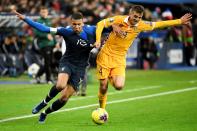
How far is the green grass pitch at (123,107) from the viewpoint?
13742 millimetres

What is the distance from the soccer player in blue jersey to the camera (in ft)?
46.0

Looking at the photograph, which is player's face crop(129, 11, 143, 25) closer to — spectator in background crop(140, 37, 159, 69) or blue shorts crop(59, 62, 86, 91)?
blue shorts crop(59, 62, 86, 91)

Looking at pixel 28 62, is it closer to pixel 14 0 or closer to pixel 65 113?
pixel 14 0

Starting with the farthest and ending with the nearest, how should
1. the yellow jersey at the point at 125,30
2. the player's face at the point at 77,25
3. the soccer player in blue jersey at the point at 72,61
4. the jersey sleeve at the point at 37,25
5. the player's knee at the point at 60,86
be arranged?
the yellow jersey at the point at 125,30 → the soccer player in blue jersey at the point at 72,61 → the player's knee at the point at 60,86 → the player's face at the point at 77,25 → the jersey sleeve at the point at 37,25

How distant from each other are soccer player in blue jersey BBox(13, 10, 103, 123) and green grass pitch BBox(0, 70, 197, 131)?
55cm

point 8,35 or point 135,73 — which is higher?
point 8,35

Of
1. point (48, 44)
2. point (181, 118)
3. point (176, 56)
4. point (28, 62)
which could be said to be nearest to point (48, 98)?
point (181, 118)

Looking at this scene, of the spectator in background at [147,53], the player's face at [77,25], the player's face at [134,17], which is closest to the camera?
the player's face at [77,25]

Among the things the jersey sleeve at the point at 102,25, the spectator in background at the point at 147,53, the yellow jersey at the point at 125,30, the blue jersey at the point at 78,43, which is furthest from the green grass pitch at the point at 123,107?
the spectator in background at the point at 147,53

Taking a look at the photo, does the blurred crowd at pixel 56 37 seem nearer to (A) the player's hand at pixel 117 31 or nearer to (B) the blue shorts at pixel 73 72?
(A) the player's hand at pixel 117 31

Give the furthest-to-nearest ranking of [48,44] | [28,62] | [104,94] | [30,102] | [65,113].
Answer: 1. [28,62]
2. [48,44]
3. [30,102]
4. [65,113]
5. [104,94]

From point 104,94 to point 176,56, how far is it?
19.1m

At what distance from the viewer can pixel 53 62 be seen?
24.5m

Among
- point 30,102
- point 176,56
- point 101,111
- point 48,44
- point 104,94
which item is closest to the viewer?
point 101,111
